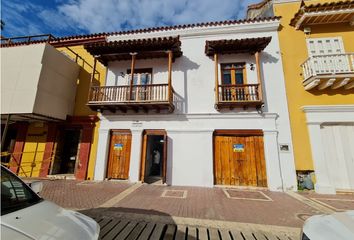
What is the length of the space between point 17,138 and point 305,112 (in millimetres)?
16349

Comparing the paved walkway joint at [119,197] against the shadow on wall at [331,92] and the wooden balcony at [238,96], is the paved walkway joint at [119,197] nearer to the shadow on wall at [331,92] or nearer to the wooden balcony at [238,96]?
the wooden balcony at [238,96]

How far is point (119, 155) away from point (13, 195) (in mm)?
7313

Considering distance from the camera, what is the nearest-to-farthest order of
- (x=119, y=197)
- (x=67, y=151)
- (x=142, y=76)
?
(x=119, y=197)
(x=142, y=76)
(x=67, y=151)

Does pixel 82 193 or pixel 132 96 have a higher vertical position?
pixel 132 96

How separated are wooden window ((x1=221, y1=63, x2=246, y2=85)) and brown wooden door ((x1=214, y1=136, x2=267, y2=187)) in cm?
318

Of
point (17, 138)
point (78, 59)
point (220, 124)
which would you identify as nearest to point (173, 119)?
point (220, 124)

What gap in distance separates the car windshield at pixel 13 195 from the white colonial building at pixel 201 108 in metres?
6.41

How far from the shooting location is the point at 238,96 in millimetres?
8703

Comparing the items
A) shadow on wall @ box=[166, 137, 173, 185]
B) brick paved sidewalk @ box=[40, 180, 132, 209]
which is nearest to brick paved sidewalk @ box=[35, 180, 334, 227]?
brick paved sidewalk @ box=[40, 180, 132, 209]

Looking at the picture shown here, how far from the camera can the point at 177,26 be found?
406 inches

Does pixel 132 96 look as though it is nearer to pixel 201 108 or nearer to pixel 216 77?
pixel 201 108

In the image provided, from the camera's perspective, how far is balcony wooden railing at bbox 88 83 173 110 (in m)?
8.62

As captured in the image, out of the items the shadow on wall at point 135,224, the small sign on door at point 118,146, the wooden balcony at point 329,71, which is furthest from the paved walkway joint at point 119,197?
the wooden balcony at point 329,71

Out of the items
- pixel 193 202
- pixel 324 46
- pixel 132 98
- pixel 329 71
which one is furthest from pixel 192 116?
pixel 324 46
